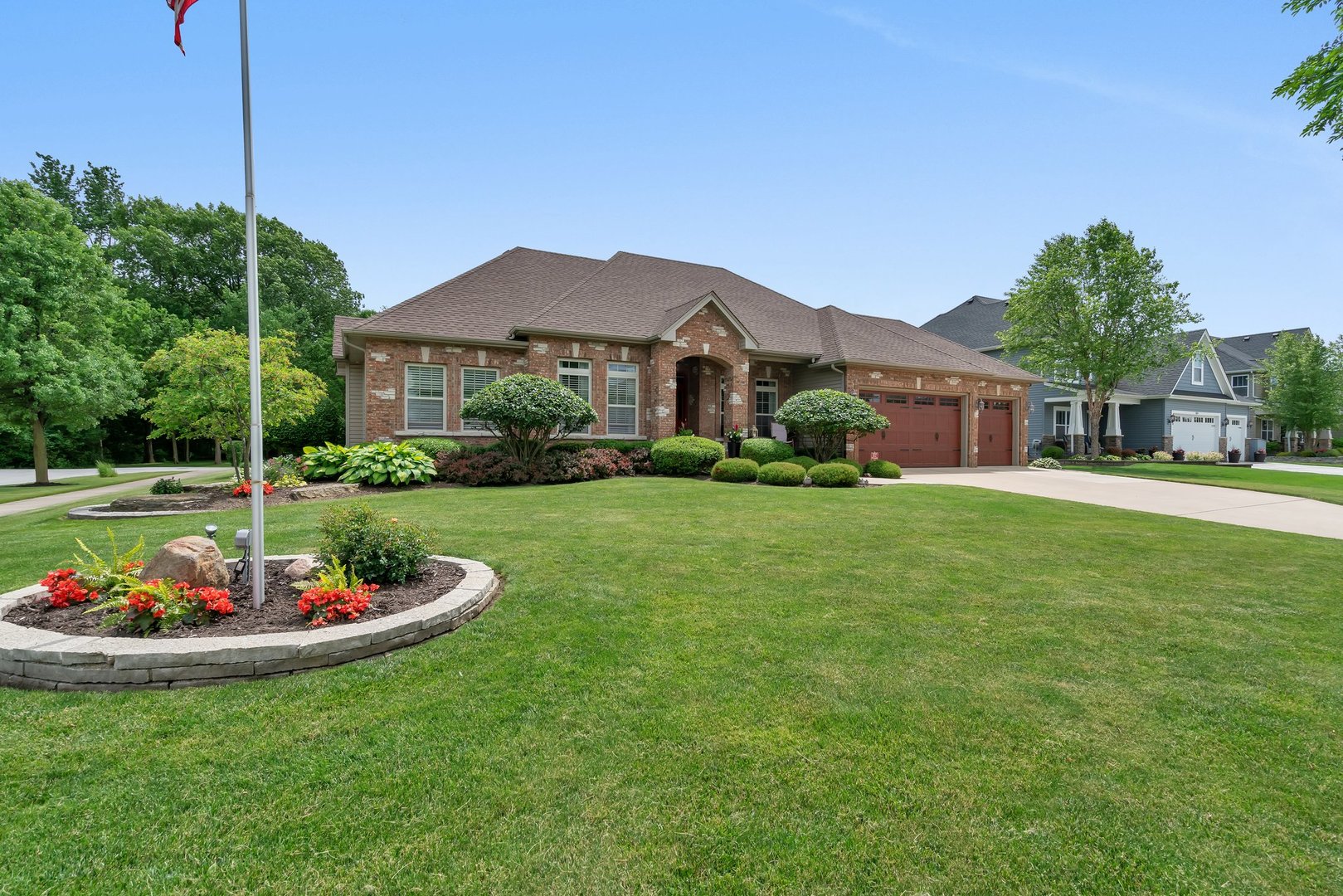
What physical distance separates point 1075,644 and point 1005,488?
11.5m

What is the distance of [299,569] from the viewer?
16.9ft

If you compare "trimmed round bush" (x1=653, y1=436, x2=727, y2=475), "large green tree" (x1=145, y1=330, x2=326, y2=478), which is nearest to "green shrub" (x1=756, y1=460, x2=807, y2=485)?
"trimmed round bush" (x1=653, y1=436, x2=727, y2=475)

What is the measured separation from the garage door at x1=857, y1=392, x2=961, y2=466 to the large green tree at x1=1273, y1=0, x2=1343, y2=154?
40.8 feet

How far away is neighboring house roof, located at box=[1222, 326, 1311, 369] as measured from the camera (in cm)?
4197

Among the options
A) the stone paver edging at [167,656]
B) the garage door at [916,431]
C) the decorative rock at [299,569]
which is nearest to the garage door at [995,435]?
the garage door at [916,431]

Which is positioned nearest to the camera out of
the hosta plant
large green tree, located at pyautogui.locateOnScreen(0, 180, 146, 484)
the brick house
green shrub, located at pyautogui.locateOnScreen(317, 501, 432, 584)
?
the hosta plant

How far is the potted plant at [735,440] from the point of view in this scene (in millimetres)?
17828

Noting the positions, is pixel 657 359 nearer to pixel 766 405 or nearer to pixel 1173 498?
pixel 766 405

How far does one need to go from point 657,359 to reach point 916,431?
33.4 feet

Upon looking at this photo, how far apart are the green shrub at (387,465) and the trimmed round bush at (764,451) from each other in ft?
27.7

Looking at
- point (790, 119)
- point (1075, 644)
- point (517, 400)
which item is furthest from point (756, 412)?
point (1075, 644)

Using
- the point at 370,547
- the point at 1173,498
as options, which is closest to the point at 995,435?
the point at 1173,498

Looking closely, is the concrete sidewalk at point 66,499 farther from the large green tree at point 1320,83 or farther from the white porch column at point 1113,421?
the white porch column at point 1113,421

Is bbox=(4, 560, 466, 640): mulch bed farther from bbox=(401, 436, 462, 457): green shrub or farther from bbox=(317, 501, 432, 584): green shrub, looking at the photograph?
bbox=(401, 436, 462, 457): green shrub
